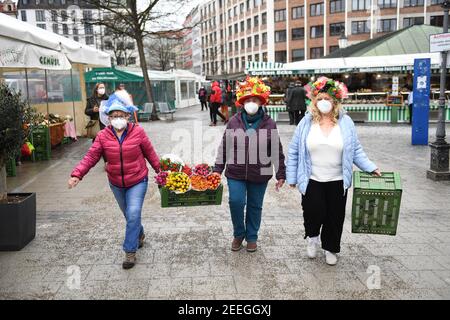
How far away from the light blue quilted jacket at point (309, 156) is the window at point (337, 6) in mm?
62551

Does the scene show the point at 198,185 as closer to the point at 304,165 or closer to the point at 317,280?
the point at 304,165

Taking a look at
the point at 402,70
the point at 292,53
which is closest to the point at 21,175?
the point at 402,70

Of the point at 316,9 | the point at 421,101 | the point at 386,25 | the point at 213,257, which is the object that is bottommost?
the point at 213,257

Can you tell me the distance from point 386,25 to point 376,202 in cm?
6152

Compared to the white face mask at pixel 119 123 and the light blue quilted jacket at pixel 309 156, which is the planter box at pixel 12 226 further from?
the light blue quilted jacket at pixel 309 156

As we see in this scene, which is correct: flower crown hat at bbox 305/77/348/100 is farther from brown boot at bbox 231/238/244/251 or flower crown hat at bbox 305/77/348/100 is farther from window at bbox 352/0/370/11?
window at bbox 352/0/370/11

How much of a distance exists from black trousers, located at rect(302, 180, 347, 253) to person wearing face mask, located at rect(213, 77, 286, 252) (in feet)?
1.33

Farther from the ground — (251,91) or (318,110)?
(251,91)

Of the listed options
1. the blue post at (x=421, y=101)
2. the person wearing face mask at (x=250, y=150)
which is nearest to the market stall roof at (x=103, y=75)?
the blue post at (x=421, y=101)

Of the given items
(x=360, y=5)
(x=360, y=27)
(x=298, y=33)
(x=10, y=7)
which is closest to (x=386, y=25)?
(x=360, y=27)

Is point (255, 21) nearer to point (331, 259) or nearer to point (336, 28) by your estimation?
point (336, 28)

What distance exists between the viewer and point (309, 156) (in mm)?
4398

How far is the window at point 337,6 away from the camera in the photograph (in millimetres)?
62125

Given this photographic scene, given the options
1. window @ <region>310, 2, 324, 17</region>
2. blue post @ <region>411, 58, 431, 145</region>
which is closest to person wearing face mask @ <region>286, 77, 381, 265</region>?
blue post @ <region>411, 58, 431, 145</region>
